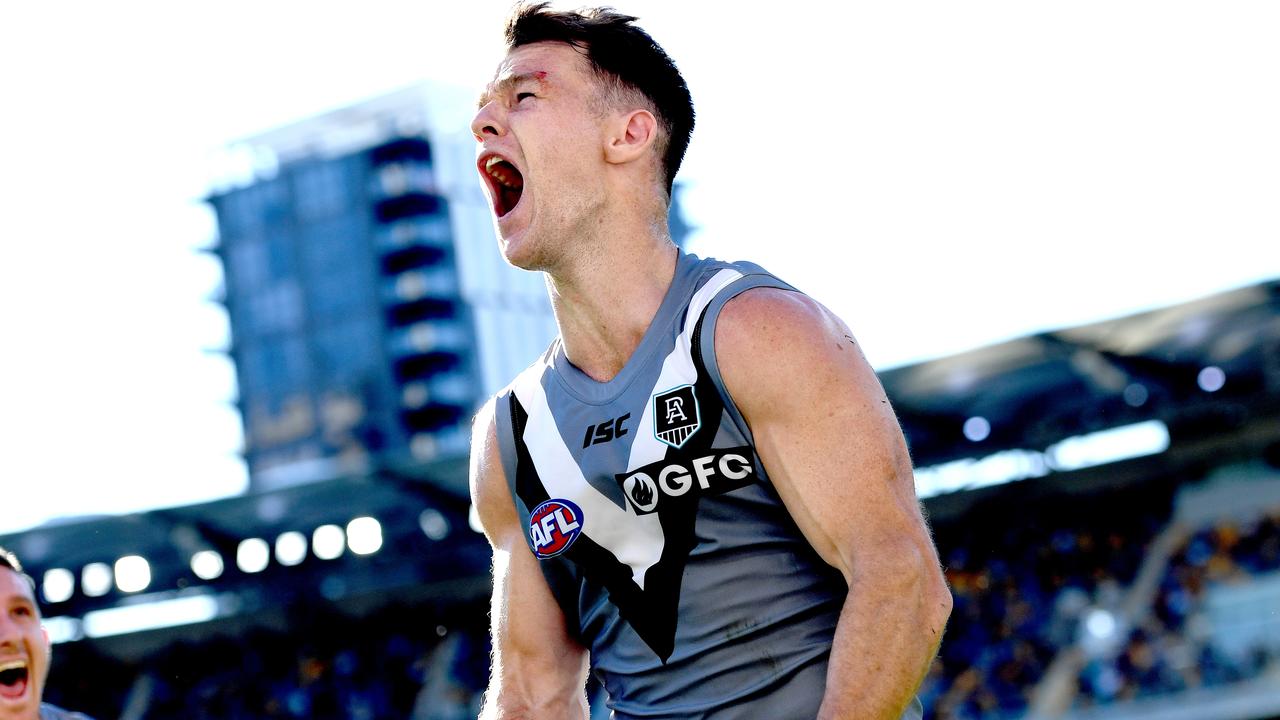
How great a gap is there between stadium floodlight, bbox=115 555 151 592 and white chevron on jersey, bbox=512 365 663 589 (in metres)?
24.6

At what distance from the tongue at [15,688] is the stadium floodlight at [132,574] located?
21.8 metres

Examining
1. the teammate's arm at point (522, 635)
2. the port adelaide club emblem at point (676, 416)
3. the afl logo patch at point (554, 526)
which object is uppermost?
the port adelaide club emblem at point (676, 416)

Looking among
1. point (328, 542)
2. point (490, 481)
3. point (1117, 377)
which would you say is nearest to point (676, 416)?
point (490, 481)

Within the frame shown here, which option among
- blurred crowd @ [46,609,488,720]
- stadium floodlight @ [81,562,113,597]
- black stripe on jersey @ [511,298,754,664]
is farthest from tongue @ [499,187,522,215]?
stadium floodlight @ [81,562,113,597]

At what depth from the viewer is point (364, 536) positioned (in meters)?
25.7

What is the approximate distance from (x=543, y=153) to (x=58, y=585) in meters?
25.8

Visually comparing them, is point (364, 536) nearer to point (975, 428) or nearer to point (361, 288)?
point (975, 428)

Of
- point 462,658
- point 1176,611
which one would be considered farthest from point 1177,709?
point 462,658

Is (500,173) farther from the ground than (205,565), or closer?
farther from the ground

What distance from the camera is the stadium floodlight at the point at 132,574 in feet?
87.4

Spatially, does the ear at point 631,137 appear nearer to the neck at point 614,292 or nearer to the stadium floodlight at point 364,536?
the neck at point 614,292

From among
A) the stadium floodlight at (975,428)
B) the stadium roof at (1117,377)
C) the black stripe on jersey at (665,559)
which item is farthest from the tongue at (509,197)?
the stadium floodlight at (975,428)

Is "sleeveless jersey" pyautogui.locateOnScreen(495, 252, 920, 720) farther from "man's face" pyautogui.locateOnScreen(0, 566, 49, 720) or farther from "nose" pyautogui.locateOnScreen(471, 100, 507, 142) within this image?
"man's face" pyautogui.locateOnScreen(0, 566, 49, 720)

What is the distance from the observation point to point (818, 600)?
323cm
